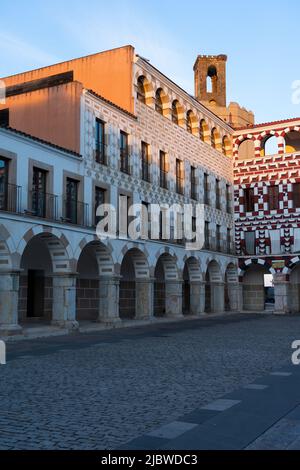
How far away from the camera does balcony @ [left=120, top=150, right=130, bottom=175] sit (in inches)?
945

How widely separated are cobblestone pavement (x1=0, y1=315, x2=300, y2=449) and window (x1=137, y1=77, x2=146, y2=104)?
13366mm

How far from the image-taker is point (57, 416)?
21.3 ft

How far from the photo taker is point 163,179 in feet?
90.6

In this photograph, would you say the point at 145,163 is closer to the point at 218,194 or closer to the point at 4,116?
the point at 4,116

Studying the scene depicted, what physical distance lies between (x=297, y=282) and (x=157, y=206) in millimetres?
14573

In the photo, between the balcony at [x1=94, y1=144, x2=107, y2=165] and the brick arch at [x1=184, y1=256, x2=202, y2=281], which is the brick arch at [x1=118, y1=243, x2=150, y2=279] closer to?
the balcony at [x1=94, y1=144, x2=107, y2=165]

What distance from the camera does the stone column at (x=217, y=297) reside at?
109ft

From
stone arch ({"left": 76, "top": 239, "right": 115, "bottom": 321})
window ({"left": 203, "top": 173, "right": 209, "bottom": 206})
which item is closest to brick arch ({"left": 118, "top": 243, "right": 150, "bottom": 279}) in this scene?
stone arch ({"left": 76, "top": 239, "right": 115, "bottom": 321})

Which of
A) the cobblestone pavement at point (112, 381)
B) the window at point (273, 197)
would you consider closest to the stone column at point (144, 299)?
the cobblestone pavement at point (112, 381)

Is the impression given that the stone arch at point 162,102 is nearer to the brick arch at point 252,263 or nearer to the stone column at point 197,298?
the stone column at point 197,298

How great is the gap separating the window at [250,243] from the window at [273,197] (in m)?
2.21

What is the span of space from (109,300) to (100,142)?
666 centimetres

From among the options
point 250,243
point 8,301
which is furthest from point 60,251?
point 250,243

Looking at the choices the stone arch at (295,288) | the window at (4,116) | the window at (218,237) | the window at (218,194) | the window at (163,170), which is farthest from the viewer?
the stone arch at (295,288)
